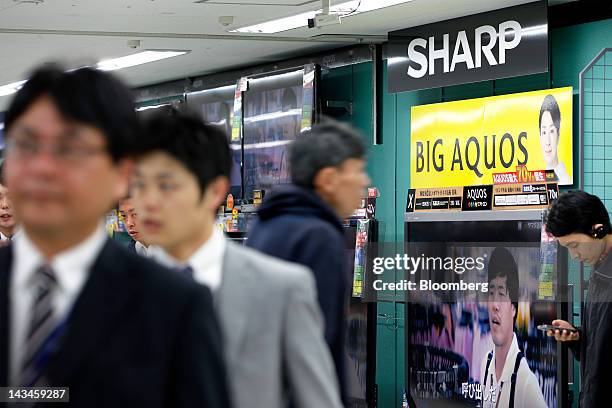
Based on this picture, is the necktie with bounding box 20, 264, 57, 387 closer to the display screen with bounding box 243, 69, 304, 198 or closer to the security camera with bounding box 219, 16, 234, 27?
the security camera with bounding box 219, 16, 234, 27

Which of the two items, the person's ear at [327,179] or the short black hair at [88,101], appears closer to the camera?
the short black hair at [88,101]

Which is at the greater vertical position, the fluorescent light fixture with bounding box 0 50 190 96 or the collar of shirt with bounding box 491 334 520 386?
the fluorescent light fixture with bounding box 0 50 190 96

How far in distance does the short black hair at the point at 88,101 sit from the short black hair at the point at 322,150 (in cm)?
139

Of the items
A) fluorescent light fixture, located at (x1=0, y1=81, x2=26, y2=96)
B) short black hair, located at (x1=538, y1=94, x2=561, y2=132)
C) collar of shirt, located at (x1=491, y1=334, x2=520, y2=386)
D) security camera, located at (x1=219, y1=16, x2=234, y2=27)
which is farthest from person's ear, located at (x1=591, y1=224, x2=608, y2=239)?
fluorescent light fixture, located at (x1=0, y1=81, x2=26, y2=96)

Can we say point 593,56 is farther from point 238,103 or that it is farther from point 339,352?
point 339,352

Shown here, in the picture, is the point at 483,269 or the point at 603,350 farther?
the point at 483,269

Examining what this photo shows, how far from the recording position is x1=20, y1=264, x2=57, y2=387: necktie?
4.90 feet

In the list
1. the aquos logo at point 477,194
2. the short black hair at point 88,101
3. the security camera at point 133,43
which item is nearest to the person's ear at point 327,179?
the short black hair at point 88,101

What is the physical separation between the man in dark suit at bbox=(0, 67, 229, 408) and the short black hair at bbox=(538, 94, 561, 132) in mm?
5970

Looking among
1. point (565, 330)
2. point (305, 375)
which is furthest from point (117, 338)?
point (565, 330)

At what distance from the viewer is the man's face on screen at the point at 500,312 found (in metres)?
6.40

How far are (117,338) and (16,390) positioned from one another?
16 cm

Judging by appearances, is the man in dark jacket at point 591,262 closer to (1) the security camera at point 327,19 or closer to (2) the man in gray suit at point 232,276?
(1) the security camera at point 327,19

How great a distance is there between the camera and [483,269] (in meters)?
6.57
